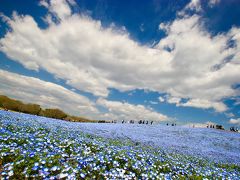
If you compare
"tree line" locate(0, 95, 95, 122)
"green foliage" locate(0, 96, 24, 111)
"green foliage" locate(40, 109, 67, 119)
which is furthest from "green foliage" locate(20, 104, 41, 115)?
"green foliage" locate(40, 109, 67, 119)

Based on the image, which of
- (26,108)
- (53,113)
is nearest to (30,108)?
(26,108)

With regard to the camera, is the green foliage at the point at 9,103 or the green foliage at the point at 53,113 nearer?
the green foliage at the point at 9,103

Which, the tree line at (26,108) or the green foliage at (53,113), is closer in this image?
the tree line at (26,108)

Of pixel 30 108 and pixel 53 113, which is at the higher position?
pixel 53 113

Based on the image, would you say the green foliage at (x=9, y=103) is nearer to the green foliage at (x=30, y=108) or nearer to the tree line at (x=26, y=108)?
the tree line at (x=26, y=108)

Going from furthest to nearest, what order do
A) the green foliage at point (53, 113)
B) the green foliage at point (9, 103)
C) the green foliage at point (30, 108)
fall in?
the green foliage at point (53, 113) < the green foliage at point (30, 108) < the green foliage at point (9, 103)

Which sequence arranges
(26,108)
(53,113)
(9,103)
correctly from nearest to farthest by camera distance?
(9,103), (26,108), (53,113)

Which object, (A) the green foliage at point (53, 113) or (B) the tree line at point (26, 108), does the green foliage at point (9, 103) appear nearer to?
(B) the tree line at point (26, 108)

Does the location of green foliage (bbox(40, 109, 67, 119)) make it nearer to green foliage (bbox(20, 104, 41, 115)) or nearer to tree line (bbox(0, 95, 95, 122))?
tree line (bbox(0, 95, 95, 122))

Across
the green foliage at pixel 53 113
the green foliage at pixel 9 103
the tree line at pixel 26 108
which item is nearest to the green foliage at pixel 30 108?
the tree line at pixel 26 108

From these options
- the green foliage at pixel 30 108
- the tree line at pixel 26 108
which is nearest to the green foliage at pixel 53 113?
the tree line at pixel 26 108

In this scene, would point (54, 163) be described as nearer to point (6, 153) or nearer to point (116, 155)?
point (6, 153)

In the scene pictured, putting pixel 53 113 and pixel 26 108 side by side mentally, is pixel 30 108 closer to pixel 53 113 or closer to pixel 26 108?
pixel 26 108

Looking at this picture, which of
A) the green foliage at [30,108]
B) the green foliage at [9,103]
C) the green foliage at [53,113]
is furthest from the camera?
the green foliage at [53,113]
